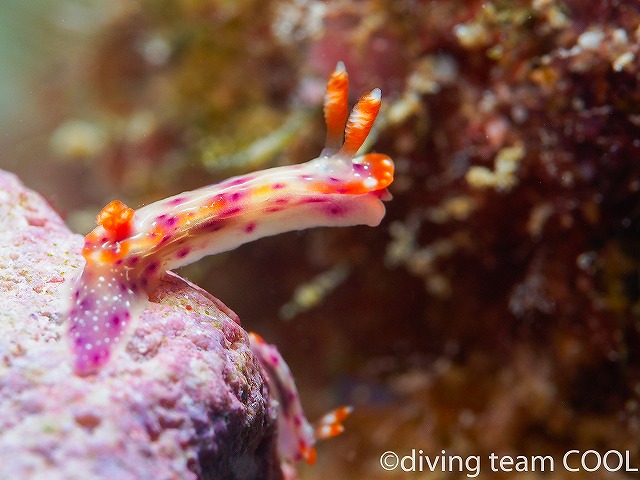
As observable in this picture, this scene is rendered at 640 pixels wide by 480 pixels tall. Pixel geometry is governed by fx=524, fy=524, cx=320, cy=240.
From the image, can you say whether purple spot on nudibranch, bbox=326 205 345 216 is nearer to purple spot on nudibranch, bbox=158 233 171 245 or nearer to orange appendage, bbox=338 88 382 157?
orange appendage, bbox=338 88 382 157

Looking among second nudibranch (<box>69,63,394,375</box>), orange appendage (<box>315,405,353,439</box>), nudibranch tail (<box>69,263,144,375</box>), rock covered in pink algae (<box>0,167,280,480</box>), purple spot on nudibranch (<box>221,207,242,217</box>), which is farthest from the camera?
orange appendage (<box>315,405,353,439</box>)

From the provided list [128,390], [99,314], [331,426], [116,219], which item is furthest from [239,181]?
[331,426]

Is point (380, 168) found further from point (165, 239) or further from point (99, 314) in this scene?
point (99, 314)

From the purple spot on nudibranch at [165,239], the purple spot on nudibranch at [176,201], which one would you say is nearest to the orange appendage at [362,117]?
Result: the purple spot on nudibranch at [176,201]

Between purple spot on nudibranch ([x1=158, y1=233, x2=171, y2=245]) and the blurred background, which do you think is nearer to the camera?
purple spot on nudibranch ([x1=158, y1=233, x2=171, y2=245])

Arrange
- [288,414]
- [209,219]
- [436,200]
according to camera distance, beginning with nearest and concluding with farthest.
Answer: [209,219] → [288,414] → [436,200]

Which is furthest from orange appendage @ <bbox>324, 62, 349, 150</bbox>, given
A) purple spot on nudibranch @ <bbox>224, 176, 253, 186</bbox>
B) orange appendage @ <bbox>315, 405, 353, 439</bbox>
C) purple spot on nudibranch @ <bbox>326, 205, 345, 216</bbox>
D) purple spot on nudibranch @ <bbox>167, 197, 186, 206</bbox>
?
orange appendage @ <bbox>315, 405, 353, 439</bbox>

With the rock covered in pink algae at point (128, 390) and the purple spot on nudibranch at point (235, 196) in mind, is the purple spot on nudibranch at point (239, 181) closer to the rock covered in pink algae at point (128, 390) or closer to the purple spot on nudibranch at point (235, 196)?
the purple spot on nudibranch at point (235, 196)
